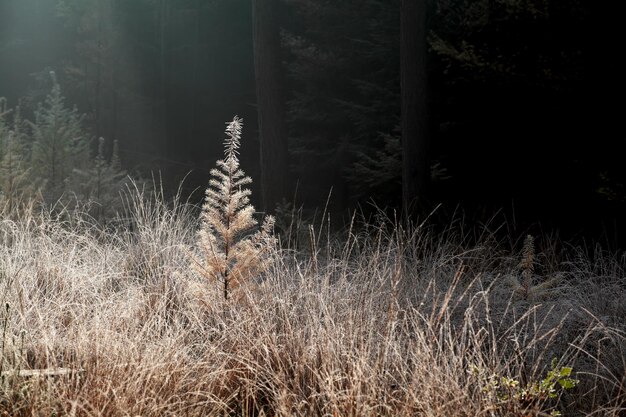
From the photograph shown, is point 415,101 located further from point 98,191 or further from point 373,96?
point 373,96

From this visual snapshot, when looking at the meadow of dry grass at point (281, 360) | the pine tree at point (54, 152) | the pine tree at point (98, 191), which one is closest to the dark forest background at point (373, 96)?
the pine tree at point (98, 191)

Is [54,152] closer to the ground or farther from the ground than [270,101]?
closer to the ground

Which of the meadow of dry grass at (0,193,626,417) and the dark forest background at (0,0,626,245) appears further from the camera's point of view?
the dark forest background at (0,0,626,245)

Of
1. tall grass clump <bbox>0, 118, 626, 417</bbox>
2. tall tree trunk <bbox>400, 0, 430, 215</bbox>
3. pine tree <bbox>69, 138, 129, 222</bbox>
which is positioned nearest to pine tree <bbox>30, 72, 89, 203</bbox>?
pine tree <bbox>69, 138, 129, 222</bbox>

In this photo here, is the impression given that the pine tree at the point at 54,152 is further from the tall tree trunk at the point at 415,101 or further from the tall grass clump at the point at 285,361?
the tall grass clump at the point at 285,361

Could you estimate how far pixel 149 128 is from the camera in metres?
27.1

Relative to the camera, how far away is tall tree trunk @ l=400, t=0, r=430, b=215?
1014 centimetres

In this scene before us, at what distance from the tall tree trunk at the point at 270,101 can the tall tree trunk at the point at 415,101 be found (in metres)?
2.36

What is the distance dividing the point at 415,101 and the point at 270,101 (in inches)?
107

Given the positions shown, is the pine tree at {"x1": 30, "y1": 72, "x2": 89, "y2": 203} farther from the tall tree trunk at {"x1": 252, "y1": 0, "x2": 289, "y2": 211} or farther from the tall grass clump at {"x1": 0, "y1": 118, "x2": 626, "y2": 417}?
the tall grass clump at {"x1": 0, "y1": 118, "x2": 626, "y2": 417}

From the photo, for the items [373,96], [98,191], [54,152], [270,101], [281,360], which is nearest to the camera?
[281,360]

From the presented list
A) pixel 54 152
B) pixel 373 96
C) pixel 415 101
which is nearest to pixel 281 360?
pixel 415 101

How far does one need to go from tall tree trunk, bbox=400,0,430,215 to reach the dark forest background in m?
0.15

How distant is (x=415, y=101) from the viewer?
402 inches
